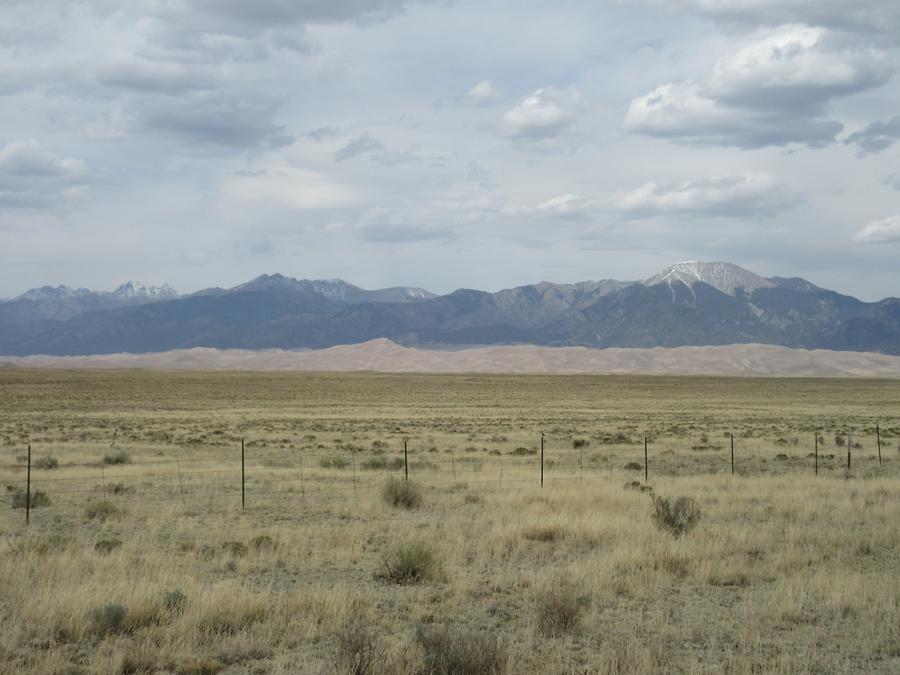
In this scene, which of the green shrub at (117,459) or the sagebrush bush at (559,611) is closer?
the sagebrush bush at (559,611)

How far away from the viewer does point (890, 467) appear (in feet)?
92.5

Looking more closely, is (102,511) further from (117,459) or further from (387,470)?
(117,459)

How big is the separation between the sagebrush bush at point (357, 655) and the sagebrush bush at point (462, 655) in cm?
49

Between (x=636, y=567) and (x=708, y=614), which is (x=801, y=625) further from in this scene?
(x=636, y=567)

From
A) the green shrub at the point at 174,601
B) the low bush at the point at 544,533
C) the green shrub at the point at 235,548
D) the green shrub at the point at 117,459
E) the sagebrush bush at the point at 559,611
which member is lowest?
the green shrub at the point at 117,459

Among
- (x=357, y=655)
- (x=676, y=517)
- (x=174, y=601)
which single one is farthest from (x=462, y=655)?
(x=676, y=517)

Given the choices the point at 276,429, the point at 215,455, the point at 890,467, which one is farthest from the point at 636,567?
the point at 276,429

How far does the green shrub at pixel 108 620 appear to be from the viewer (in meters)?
9.49

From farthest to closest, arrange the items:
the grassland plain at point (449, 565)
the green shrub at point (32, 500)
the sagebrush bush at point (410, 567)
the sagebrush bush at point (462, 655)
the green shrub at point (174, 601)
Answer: the green shrub at point (32, 500)
the sagebrush bush at point (410, 567)
the green shrub at point (174, 601)
the grassland plain at point (449, 565)
the sagebrush bush at point (462, 655)

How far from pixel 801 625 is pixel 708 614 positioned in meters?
1.10

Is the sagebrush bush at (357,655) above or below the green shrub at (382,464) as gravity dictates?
above

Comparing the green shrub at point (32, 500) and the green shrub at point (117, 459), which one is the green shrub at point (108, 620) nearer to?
the green shrub at point (32, 500)

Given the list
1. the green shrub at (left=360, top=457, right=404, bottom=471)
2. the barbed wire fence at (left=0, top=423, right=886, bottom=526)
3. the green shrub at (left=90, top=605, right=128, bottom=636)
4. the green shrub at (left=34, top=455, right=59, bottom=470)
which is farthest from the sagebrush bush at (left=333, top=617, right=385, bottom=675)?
the green shrub at (left=34, top=455, right=59, bottom=470)

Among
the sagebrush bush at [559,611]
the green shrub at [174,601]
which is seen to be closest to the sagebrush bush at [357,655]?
the sagebrush bush at [559,611]
